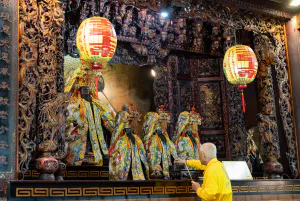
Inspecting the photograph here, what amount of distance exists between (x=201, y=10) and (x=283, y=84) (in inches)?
81.2

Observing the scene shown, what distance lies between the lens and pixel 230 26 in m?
8.30

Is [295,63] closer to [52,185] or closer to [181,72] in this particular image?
[181,72]

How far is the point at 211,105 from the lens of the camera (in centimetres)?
911

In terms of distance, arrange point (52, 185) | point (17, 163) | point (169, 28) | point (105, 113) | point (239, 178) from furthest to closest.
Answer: point (169, 28) < point (105, 113) < point (239, 178) < point (17, 163) < point (52, 185)

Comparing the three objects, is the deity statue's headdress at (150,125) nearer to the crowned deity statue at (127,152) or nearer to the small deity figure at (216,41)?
the crowned deity statue at (127,152)

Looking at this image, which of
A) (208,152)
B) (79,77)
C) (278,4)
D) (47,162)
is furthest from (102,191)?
(278,4)

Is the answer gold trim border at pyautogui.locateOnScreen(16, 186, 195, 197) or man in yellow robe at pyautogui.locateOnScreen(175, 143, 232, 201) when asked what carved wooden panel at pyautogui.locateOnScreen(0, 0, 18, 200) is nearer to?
gold trim border at pyautogui.locateOnScreen(16, 186, 195, 197)

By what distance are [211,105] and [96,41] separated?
3.82 meters

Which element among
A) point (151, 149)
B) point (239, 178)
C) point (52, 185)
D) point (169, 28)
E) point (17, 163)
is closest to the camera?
point (52, 185)

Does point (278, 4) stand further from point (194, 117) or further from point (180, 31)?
point (194, 117)

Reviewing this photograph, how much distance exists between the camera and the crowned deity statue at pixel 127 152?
22.7ft

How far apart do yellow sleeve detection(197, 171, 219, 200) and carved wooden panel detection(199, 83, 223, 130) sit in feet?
14.8

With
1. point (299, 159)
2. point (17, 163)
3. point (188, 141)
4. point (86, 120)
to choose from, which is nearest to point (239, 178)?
point (188, 141)

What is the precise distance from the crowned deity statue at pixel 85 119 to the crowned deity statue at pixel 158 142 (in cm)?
69
